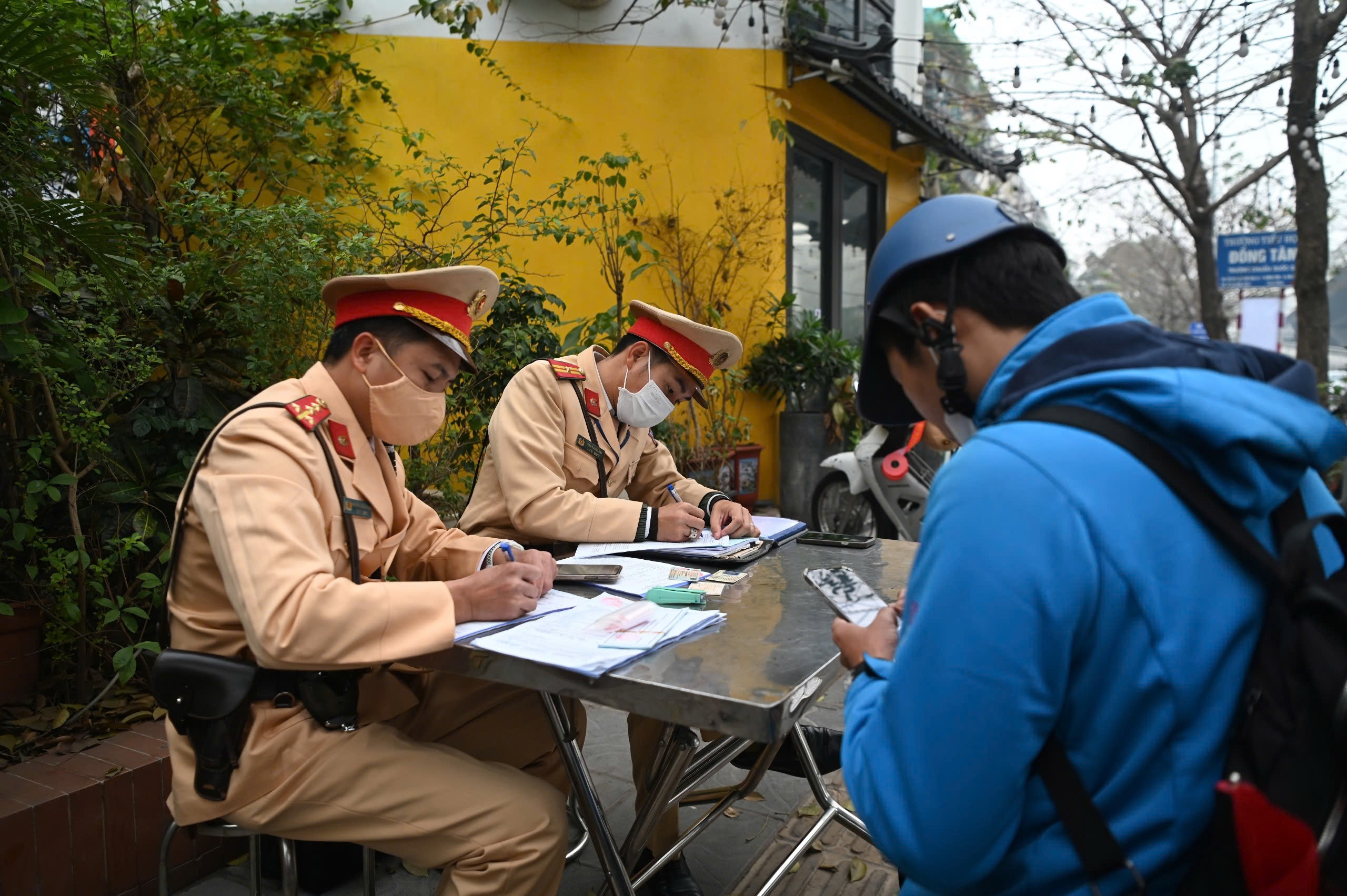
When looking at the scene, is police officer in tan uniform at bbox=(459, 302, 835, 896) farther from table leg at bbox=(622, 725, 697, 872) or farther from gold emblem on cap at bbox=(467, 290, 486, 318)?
gold emblem on cap at bbox=(467, 290, 486, 318)

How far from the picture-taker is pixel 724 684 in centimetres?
141

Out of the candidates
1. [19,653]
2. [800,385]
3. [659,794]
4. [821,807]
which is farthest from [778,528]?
[800,385]

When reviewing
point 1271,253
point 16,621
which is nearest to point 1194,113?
point 1271,253

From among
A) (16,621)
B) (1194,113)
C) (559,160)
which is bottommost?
(16,621)

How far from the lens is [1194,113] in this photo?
8.77 metres

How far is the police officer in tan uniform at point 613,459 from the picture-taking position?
2.58 metres

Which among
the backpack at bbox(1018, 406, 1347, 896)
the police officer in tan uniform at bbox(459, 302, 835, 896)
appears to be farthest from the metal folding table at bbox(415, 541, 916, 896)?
the backpack at bbox(1018, 406, 1347, 896)

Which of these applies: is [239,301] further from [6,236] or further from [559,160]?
[559,160]

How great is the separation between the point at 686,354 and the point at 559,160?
147 inches

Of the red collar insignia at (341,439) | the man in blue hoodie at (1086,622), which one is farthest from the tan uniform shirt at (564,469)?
the man in blue hoodie at (1086,622)

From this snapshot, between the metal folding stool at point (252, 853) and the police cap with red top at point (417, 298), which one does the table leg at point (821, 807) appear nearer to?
the metal folding stool at point (252, 853)

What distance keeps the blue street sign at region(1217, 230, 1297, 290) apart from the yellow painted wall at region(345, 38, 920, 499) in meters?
6.47

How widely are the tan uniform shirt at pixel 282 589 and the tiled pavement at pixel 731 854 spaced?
0.97m

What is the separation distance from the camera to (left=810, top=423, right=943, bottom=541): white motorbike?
5.78m
